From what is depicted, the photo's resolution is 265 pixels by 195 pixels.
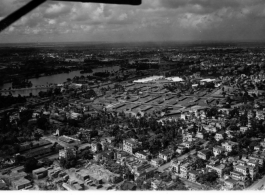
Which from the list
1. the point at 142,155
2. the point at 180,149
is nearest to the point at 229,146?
the point at 180,149

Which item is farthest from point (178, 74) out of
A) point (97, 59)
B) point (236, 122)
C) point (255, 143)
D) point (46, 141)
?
point (46, 141)

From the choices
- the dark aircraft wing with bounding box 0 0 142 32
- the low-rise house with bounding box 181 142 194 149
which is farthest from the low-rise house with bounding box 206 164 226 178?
the dark aircraft wing with bounding box 0 0 142 32

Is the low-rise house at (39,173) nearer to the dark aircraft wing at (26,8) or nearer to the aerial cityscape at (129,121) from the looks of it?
the aerial cityscape at (129,121)

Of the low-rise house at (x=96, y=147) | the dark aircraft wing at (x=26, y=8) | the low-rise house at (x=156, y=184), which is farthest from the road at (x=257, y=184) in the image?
the dark aircraft wing at (x=26, y=8)

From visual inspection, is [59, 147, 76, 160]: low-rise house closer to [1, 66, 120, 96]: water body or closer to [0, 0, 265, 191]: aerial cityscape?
[0, 0, 265, 191]: aerial cityscape

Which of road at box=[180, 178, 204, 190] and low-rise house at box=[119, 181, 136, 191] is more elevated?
low-rise house at box=[119, 181, 136, 191]
